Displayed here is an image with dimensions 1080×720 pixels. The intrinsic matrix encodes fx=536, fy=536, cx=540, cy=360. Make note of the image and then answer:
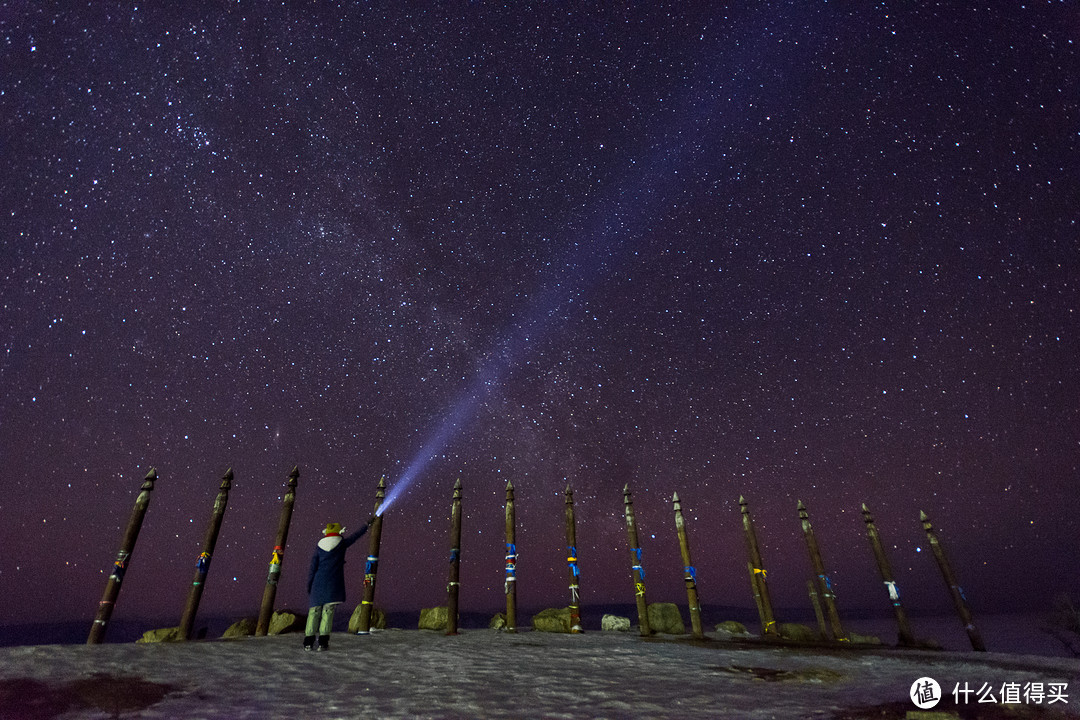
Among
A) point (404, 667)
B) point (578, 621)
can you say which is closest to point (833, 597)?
point (578, 621)

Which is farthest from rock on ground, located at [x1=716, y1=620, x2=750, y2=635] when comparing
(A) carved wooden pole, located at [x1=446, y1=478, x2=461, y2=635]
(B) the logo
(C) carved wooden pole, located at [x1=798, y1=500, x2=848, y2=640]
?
(B) the logo

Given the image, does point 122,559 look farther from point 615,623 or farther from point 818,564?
point 818,564

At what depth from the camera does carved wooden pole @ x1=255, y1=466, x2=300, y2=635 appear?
→ 37.9 ft

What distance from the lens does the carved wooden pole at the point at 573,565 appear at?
1372cm

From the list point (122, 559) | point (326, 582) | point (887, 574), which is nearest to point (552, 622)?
point (326, 582)

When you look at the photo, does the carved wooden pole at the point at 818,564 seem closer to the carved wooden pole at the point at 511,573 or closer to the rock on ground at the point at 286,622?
the carved wooden pole at the point at 511,573

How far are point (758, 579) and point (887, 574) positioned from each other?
3.31 m

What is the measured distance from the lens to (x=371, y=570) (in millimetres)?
12664

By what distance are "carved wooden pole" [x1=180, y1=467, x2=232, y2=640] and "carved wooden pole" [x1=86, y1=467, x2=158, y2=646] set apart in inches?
46.5

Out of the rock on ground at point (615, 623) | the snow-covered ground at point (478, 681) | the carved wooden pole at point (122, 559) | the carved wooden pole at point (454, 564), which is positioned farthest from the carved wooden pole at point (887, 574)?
the carved wooden pole at point (122, 559)

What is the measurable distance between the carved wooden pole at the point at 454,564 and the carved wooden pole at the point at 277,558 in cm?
380

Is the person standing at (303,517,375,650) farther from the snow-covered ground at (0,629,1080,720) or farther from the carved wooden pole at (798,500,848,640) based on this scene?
the carved wooden pole at (798,500,848,640)

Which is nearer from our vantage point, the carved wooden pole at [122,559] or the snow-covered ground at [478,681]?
the snow-covered ground at [478,681]

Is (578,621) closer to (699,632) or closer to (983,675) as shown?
(699,632)
